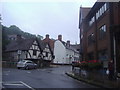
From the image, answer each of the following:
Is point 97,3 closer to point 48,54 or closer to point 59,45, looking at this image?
point 48,54

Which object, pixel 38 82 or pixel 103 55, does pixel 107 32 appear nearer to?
pixel 103 55

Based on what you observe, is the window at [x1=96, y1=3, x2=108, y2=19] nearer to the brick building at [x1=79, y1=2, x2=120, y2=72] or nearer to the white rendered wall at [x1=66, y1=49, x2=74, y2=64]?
the brick building at [x1=79, y1=2, x2=120, y2=72]

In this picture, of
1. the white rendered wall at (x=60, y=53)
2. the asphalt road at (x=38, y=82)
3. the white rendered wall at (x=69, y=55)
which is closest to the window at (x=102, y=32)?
the asphalt road at (x=38, y=82)

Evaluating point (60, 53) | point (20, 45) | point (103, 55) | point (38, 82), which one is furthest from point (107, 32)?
point (60, 53)

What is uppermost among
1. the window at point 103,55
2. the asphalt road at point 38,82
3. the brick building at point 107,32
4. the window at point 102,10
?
the window at point 102,10

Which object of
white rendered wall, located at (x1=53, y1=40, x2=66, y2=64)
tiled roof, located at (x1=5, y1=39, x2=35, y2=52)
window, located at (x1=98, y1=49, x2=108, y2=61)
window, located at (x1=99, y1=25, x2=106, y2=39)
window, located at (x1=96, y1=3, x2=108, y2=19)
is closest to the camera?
window, located at (x1=96, y1=3, x2=108, y2=19)

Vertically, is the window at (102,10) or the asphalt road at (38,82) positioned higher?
the window at (102,10)

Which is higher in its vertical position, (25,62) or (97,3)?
(97,3)

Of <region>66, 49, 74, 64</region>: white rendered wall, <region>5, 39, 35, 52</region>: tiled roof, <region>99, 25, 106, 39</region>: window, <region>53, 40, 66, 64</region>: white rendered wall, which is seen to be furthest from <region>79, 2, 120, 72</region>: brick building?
<region>66, 49, 74, 64</region>: white rendered wall

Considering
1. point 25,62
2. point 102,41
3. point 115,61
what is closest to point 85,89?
point 115,61

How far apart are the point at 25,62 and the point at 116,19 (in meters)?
23.7

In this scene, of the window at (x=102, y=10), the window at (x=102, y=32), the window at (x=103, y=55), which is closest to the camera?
the window at (x=102, y=10)

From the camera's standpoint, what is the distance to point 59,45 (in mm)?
75750

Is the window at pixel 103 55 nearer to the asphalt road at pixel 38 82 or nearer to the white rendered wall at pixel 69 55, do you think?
the asphalt road at pixel 38 82
